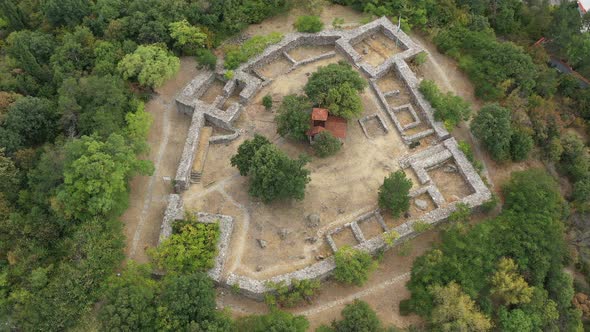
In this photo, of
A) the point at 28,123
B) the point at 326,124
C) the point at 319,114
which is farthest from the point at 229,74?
the point at 28,123

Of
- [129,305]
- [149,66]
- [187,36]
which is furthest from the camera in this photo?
[187,36]

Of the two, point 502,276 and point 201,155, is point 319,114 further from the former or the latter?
point 502,276

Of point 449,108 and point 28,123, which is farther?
point 449,108

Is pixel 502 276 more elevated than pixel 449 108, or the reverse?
pixel 449 108

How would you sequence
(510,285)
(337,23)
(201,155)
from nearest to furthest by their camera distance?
(510,285) → (201,155) → (337,23)

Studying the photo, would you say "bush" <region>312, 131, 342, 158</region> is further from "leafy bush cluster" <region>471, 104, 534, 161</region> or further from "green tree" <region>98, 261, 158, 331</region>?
"green tree" <region>98, 261, 158, 331</region>

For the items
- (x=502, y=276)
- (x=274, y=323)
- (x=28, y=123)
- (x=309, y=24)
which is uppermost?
(x=28, y=123)
